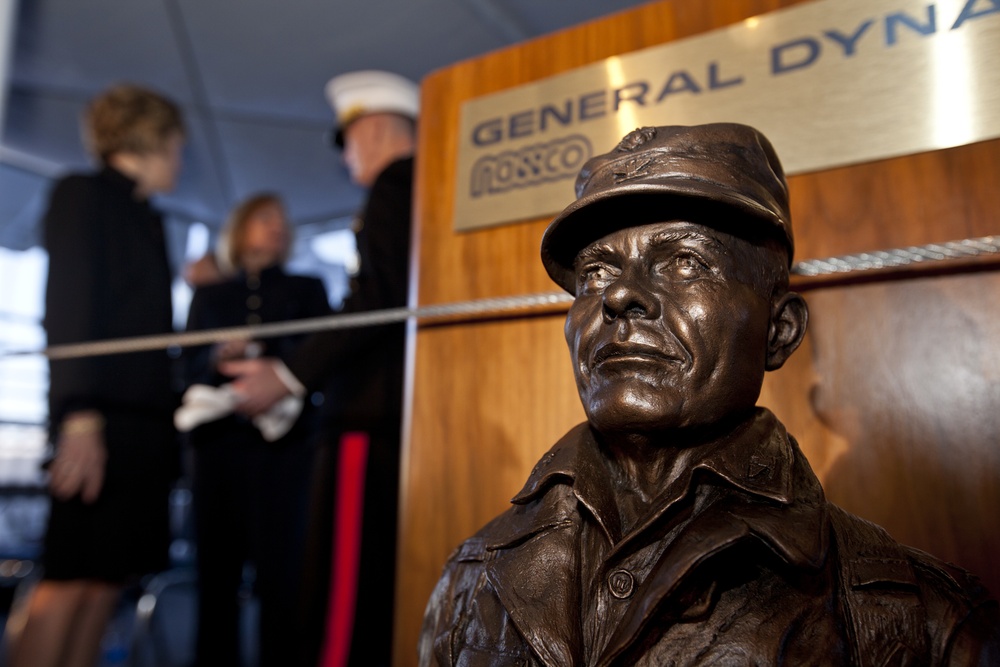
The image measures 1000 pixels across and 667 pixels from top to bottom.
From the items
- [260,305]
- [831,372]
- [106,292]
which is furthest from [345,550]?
[831,372]

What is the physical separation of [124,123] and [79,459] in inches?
31.8

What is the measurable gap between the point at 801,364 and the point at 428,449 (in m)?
0.63

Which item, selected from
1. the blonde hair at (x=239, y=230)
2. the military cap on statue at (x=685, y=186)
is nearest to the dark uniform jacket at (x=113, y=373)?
the blonde hair at (x=239, y=230)

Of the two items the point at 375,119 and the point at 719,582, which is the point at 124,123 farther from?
the point at 719,582

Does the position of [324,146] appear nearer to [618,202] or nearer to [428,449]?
[428,449]

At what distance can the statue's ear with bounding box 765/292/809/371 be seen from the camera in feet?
2.60

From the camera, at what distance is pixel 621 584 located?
26.8 inches

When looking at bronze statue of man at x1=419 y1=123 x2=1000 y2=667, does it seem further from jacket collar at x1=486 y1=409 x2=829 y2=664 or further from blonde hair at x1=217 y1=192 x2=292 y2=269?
blonde hair at x1=217 y1=192 x2=292 y2=269

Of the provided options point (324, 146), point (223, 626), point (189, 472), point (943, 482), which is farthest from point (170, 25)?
point (943, 482)

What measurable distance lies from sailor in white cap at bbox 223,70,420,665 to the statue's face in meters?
0.94

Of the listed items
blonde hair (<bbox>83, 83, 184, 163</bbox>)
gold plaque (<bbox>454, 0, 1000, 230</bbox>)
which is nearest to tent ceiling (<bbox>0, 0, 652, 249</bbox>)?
blonde hair (<bbox>83, 83, 184, 163</bbox>)

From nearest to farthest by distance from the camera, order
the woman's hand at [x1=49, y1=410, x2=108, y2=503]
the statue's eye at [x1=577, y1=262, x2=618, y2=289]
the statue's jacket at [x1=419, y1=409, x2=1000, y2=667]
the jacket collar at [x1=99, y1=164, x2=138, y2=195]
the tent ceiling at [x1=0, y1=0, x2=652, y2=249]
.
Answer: the statue's jacket at [x1=419, y1=409, x2=1000, y2=667] < the statue's eye at [x1=577, y1=262, x2=618, y2=289] < the woman's hand at [x1=49, y1=410, x2=108, y2=503] < the jacket collar at [x1=99, y1=164, x2=138, y2=195] < the tent ceiling at [x1=0, y1=0, x2=652, y2=249]

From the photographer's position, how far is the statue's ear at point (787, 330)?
79 centimetres

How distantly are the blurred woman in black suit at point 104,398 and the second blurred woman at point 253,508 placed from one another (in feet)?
0.68
